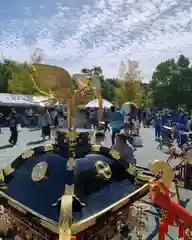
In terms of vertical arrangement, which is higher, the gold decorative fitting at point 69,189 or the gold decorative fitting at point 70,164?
the gold decorative fitting at point 70,164

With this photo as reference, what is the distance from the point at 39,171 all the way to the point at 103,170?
0.58 m

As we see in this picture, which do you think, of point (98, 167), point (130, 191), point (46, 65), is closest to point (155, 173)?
point (130, 191)

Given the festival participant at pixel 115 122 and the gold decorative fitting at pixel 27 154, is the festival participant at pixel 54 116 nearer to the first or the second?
the festival participant at pixel 115 122

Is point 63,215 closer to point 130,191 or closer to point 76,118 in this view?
point 130,191

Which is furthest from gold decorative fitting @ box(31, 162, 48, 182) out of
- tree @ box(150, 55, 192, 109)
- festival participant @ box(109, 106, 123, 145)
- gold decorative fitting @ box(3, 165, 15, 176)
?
tree @ box(150, 55, 192, 109)

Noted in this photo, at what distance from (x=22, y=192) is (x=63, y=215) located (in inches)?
27.6

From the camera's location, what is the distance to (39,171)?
295 centimetres

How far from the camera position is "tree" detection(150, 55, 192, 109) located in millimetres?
44344

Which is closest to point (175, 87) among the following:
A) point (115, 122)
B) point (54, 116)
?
point (54, 116)

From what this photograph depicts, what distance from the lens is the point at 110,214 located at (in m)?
2.66

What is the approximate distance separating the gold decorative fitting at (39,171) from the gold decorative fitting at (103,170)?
0.47 meters

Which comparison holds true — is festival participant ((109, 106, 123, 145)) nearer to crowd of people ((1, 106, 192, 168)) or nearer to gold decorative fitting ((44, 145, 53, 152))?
crowd of people ((1, 106, 192, 168))

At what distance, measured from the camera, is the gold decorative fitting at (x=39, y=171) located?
2.90 m

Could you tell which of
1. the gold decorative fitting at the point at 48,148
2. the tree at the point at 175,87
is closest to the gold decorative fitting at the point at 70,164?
the gold decorative fitting at the point at 48,148
